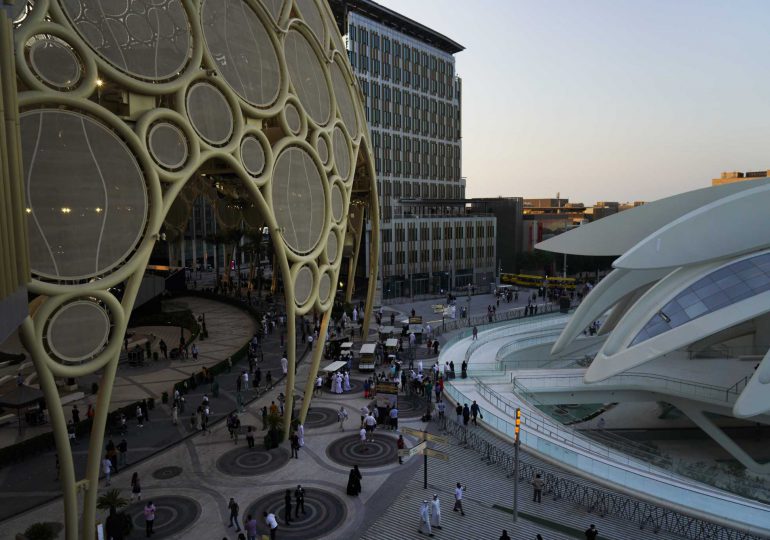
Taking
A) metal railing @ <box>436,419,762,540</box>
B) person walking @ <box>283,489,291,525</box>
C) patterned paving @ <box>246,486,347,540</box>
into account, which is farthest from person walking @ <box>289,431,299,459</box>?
metal railing @ <box>436,419,762,540</box>

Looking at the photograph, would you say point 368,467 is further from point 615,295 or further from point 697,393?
point 615,295

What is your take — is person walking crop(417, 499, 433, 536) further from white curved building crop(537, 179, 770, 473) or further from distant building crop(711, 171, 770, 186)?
distant building crop(711, 171, 770, 186)

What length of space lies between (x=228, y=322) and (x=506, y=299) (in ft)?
109

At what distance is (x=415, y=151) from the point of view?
3036 inches

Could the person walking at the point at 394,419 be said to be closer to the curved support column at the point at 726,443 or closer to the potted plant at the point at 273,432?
the potted plant at the point at 273,432

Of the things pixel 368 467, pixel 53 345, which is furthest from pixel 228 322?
pixel 53 345

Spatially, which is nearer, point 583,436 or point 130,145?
point 130,145

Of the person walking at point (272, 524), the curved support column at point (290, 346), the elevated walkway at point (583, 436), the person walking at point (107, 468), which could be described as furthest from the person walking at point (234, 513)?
the elevated walkway at point (583, 436)

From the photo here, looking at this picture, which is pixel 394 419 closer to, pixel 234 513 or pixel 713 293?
pixel 234 513

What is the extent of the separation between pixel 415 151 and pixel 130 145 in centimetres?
6347

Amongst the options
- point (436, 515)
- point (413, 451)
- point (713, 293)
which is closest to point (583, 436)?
point (713, 293)

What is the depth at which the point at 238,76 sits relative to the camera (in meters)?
21.1

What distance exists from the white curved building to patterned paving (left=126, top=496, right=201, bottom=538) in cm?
1869

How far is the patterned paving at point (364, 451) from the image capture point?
69.8 feet
